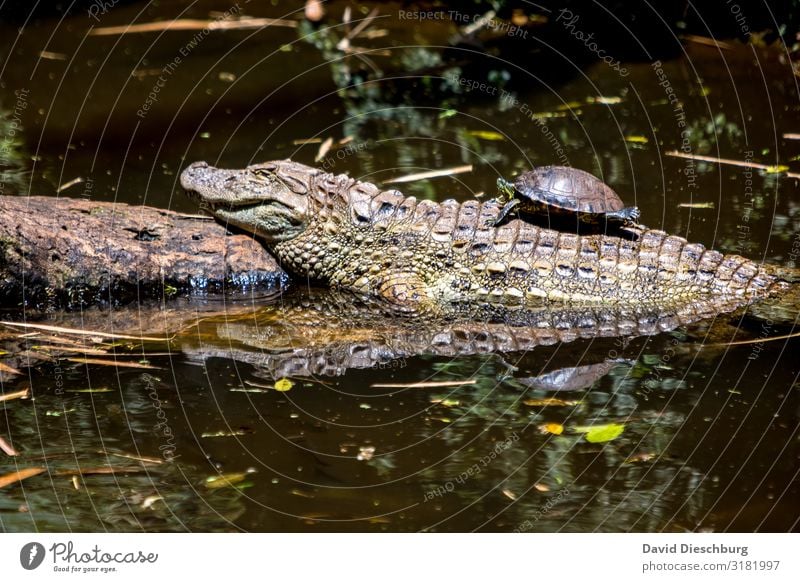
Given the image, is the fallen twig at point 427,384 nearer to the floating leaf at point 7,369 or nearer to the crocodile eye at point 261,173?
the floating leaf at point 7,369

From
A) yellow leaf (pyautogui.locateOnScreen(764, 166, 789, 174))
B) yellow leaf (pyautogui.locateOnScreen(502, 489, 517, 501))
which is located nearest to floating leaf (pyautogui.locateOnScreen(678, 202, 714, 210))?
yellow leaf (pyautogui.locateOnScreen(764, 166, 789, 174))

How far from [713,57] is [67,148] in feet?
28.1

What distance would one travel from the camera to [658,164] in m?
9.72

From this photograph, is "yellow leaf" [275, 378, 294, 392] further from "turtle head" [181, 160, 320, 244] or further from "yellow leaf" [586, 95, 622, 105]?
"yellow leaf" [586, 95, 622, 105]

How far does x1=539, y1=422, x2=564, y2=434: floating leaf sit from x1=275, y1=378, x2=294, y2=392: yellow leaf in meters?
1.57

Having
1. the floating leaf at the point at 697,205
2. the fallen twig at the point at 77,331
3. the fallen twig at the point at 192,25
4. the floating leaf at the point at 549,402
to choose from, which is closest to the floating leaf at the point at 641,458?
the floating leaf at the point at 549,402

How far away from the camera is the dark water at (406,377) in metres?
4.64

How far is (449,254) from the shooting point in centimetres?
734

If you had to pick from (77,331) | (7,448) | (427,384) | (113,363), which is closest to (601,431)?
(427,384)

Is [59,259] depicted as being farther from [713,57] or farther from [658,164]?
[713,57]

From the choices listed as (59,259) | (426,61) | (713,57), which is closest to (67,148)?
(59,259)

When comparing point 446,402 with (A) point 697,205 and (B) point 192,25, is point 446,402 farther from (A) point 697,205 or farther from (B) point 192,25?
(B) point 192,25

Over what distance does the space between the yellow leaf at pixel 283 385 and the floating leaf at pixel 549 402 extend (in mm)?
1450

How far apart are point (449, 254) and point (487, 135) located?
Result: 3.46m
